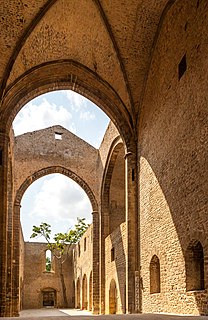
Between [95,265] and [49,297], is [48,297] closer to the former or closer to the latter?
[49,297]

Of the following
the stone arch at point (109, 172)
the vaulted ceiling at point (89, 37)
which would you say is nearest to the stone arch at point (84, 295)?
the stone arch at point (109, 172)

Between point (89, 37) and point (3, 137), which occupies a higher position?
point (89, 37)

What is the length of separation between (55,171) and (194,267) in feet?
47.4

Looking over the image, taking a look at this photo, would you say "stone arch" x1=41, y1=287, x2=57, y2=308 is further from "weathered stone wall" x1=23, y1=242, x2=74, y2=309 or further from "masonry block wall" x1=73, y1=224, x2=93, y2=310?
"masonry block wall" x1=73, y1=224, x2=93, y2=310

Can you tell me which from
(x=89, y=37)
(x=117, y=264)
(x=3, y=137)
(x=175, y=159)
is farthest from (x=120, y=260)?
(x=89, y=37)

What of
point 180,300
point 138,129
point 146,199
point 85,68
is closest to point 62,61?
point 85,68

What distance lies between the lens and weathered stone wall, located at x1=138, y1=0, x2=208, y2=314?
930 centimetres

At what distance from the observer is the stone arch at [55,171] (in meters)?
22.2

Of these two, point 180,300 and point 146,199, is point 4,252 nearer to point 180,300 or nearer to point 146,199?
point 146,199

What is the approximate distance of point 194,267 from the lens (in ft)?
32.0

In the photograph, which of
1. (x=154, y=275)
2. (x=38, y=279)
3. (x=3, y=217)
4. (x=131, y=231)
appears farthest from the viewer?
(x=38, y=279)

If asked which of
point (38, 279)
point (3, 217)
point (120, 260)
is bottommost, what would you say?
point (38, 279)

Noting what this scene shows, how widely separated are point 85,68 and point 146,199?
478cm

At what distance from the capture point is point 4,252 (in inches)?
541
